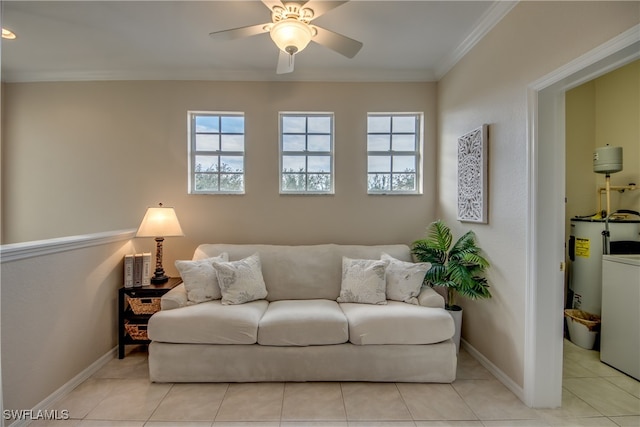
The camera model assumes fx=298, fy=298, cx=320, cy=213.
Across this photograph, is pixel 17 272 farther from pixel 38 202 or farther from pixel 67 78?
pixel 67 78

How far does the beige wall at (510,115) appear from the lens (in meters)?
1.71

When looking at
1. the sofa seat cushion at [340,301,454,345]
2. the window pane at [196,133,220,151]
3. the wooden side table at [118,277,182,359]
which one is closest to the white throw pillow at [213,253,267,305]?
the wooden side table at [118,277,182,359]

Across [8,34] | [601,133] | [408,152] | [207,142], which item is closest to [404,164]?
[408,152]

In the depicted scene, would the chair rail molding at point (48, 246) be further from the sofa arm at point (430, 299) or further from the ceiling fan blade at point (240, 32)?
the sofa arm at point (430, 299)

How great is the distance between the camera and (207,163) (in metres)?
3.41

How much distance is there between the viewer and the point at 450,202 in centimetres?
310

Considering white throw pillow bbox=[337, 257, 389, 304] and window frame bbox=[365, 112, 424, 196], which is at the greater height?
window frame bbox=[365, 112, 424, 196]

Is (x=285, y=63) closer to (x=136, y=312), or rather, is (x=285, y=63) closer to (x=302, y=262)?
(x=302, y=262)

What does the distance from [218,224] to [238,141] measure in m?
0.97

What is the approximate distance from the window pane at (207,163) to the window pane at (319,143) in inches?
42.7

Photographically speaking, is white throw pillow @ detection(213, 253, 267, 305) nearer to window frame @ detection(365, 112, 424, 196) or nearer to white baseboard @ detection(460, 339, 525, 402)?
window frame @ detection(365, 112, 424, 196)

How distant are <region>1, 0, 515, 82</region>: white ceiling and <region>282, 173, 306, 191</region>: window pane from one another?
1.08 metres

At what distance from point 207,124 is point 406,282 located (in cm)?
273

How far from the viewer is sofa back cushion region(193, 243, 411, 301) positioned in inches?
114
